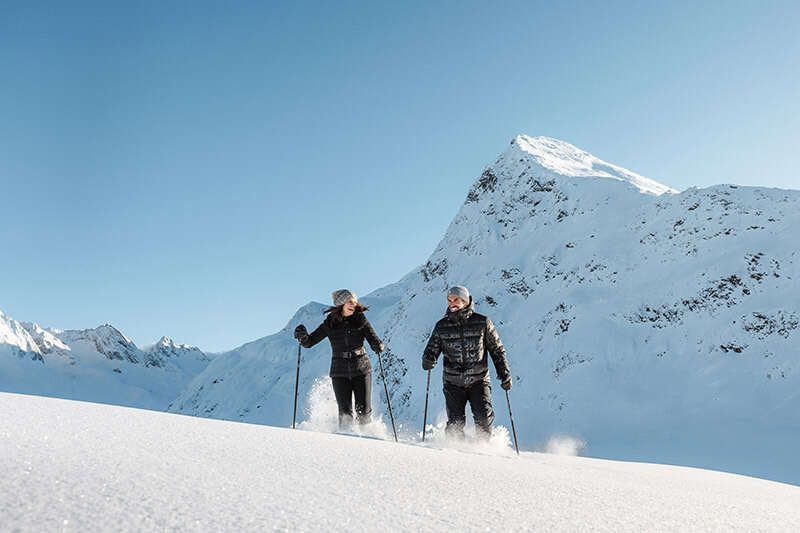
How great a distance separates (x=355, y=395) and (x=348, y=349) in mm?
631

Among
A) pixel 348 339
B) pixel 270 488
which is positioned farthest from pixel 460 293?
pixel 270 488

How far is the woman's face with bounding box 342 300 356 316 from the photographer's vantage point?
24.3 feet

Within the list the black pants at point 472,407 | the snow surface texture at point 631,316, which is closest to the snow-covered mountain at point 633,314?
the snow surface texture at point 631,316

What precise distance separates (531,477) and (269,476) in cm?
171

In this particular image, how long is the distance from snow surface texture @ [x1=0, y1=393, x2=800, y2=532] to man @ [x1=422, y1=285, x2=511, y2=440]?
2.70 meters

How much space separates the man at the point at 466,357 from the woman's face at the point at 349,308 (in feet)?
4.19

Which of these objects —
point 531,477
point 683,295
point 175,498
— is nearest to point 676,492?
point 531,477

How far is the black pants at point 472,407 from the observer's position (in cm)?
640

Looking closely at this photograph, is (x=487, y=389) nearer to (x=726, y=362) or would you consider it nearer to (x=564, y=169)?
(x=726, y=362)

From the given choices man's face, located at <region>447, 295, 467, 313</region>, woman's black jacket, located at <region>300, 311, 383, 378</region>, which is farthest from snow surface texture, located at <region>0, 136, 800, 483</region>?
man's face, located at <region>447, 295, 467, 313</region>

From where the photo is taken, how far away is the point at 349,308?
24.3 feet

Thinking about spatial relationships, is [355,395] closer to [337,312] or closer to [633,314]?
[337,312]

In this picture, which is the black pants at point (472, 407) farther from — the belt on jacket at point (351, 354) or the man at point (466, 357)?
the belt on jacket at point (351, 354)

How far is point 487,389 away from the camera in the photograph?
663cm
